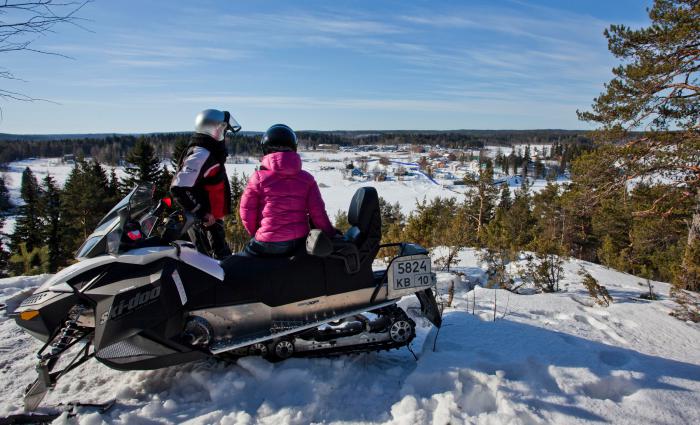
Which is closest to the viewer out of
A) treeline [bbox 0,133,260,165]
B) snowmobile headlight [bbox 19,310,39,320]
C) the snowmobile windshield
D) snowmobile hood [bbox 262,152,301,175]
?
snowmobile headlight [bbox 19,310,39,320]

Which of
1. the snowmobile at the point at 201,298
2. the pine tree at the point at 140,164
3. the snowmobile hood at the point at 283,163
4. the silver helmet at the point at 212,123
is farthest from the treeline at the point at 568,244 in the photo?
the pine tree at the point at 140,164

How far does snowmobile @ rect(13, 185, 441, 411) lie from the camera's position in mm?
3037

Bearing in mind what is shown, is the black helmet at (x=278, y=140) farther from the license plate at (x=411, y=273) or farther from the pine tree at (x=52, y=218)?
the pine tree at (x=52, y=218)

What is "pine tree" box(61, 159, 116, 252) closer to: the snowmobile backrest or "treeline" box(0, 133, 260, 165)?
the snowmobile backrest

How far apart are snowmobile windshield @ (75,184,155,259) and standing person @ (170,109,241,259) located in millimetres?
1056

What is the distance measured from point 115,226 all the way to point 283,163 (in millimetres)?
1420

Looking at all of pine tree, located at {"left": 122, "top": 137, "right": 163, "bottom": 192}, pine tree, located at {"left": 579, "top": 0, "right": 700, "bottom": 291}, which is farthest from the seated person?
pine tree, located at {"left": 122, "top": 137, "right": 163, "bottom": 192}

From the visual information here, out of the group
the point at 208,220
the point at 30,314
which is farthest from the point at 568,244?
the point at 30,314

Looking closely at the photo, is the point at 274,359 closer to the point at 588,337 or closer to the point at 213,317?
the point at 213,317

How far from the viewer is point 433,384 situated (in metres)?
3.26

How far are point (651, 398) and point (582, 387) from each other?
0.45 metres

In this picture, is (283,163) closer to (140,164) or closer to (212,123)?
(212,123)

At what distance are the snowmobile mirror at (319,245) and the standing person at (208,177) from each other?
1.78 metres

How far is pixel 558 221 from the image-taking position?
31141mm
